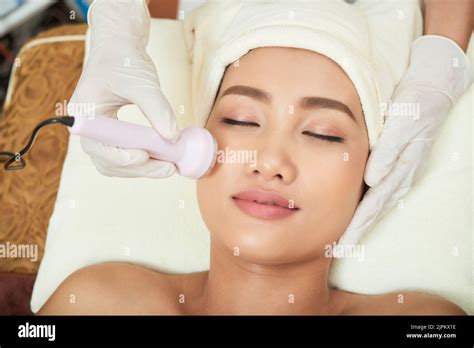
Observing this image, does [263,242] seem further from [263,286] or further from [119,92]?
[119,92]

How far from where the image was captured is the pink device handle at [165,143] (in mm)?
980

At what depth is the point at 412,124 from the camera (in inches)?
52.8

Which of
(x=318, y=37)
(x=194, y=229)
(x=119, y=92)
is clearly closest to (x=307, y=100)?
(x=318, y=37)

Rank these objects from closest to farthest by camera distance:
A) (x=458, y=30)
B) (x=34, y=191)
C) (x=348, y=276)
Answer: (x=348, y=276) → (x=458, y=30) → (x=34, y=191)

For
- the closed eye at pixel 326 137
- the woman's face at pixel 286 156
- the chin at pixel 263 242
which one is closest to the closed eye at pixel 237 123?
the woman's face at pixel 286 156

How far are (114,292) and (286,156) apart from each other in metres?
0.55

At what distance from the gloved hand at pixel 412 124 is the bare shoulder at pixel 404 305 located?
6.0 inches

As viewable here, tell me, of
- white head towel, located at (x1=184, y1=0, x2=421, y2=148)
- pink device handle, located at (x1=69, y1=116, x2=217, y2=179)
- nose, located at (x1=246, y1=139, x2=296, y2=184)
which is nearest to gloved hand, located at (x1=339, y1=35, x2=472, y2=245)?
white head towel, located at (x1=184, y1=0, x2=421, y2=148)

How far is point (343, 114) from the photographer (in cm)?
118

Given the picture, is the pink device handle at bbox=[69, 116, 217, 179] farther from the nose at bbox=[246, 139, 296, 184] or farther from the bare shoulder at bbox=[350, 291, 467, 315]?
the bare shoulder at bbox=[350, 291, 467, 315]
